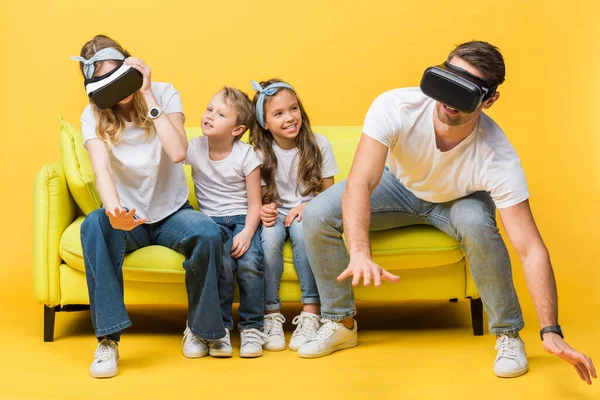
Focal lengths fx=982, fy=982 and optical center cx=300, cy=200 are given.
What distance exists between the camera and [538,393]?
299 centimetres

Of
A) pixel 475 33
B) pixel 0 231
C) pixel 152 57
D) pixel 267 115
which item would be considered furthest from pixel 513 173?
pixel 0 231

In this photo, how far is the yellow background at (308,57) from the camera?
4820 mm

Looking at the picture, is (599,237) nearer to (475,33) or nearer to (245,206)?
(475,33)

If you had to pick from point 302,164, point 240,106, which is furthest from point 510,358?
point 240,106

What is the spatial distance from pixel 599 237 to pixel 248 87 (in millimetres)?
1884

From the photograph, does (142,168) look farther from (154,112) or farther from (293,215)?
(293,215)

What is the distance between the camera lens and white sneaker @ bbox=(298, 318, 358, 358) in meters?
3.39

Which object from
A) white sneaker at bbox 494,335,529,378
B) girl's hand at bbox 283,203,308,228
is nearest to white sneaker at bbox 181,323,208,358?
girl's hand at bbox 283,203,308,228

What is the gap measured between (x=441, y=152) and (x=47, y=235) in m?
1.48

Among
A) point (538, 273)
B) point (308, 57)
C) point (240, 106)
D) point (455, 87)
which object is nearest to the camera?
point (455, 87)

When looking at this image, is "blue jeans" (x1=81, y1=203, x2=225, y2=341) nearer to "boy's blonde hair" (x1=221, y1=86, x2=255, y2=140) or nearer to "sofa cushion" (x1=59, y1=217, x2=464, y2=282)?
"sofa cushion" (x1=59, y1=217, x2=464, y2=282)

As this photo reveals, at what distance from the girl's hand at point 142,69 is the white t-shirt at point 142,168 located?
0.14 metres

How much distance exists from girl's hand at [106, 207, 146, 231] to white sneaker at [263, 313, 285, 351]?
0.66 meters

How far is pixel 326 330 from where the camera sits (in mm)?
3445
